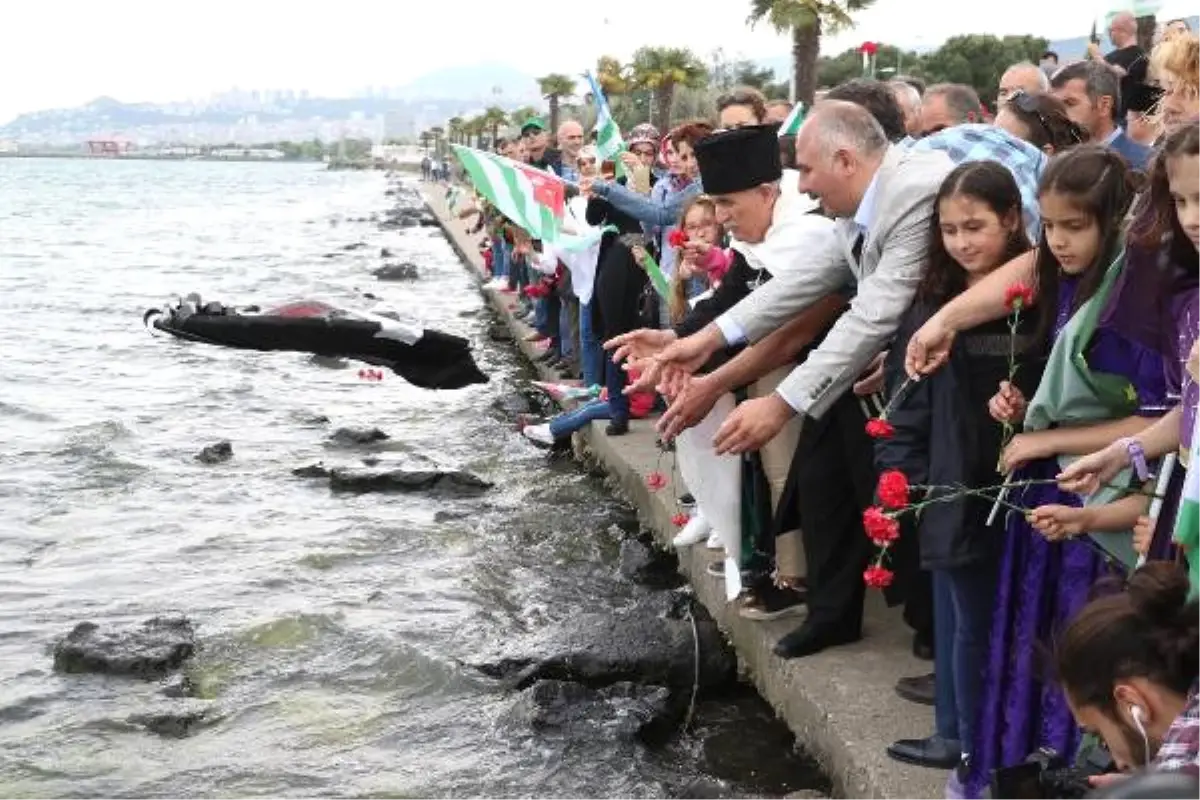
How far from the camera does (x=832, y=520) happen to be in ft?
17.2

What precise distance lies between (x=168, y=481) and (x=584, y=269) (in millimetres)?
3954

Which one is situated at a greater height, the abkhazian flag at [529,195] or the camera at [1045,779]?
the abkhazian flag at [529,195]

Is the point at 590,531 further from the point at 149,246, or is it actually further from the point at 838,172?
the point at 149,246

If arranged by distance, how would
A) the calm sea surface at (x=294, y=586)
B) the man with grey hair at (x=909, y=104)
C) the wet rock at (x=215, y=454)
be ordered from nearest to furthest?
the calm sea surface at (x=294, y=586), the man with grey hair at (x=909, y=104), the wet rock at (x=215, y=454)

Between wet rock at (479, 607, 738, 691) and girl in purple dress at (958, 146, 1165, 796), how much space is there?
1943mm

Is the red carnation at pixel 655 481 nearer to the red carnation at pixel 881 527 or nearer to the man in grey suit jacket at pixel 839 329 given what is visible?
the man in grey suit jacket at pixel 839 329

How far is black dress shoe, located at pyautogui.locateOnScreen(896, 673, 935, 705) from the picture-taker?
15.6 feet

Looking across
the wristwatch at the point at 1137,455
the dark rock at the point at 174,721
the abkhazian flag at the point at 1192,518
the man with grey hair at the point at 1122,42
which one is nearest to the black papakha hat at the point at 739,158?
the wristwatch at the point at 1137,455

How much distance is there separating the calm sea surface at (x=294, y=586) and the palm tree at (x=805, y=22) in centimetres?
1406

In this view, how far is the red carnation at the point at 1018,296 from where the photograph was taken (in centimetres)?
378

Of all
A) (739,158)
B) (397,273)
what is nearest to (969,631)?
(739,158)

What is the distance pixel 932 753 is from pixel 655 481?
10.1 ft

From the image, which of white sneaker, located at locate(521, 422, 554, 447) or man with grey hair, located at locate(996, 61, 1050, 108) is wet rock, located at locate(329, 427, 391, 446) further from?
man with grey hair, located at locate(996, 61, 1050, 108)

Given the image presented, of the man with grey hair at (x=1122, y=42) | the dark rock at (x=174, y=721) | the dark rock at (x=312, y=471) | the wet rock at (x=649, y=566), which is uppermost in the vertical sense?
the man with grey hair at (x=1122, y=42)
